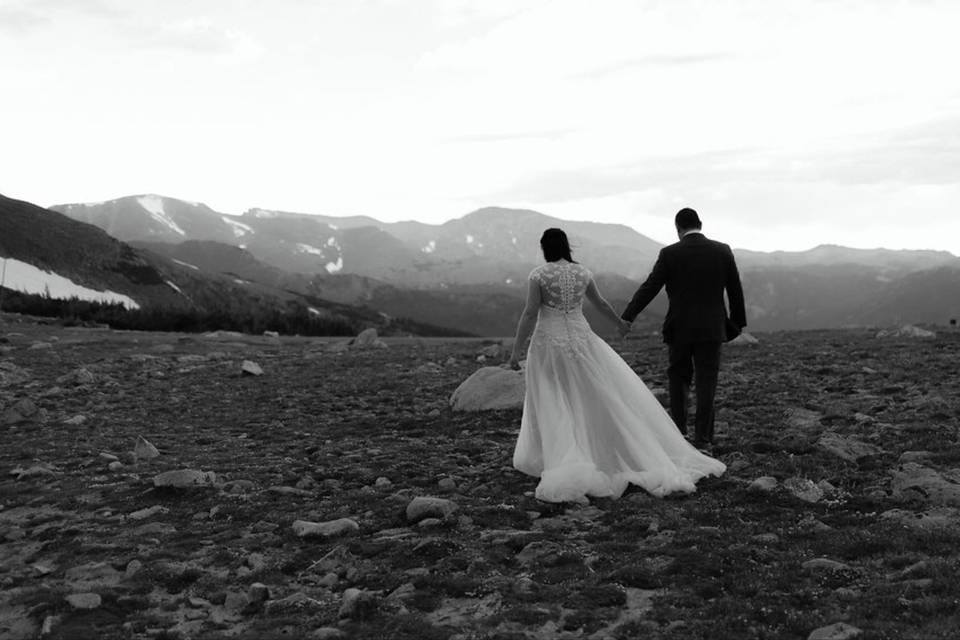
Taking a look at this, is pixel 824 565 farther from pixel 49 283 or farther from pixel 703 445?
pixel 49 283

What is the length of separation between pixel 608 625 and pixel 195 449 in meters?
8.92

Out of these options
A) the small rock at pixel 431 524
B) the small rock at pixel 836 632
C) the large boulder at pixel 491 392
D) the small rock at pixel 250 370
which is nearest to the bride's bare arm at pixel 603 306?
the large boulder at pixel 491 392

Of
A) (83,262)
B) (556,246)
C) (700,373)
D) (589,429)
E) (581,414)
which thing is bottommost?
(589,429)

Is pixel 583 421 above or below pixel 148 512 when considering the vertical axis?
above

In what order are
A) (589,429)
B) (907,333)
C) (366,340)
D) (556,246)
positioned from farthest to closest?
(366,340) < (907,333) < (556,246) < (589,429)

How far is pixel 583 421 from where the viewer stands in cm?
1001

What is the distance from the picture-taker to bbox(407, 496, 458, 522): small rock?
324 inches

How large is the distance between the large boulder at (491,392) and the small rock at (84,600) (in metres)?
8.87

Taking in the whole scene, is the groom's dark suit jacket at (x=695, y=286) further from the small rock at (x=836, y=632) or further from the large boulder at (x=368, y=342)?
the large boulder at (x=368, y=342)

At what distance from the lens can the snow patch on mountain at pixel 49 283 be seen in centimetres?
6581

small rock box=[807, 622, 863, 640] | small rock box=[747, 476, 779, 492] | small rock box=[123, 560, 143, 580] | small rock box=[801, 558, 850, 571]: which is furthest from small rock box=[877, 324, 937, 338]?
small rock box=[123, 560, 143, 580]

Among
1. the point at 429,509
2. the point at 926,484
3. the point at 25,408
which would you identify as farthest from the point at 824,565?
the point at 25,408

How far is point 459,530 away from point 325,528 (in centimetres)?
136

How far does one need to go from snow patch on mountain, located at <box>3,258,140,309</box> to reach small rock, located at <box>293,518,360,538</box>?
6360 cm
